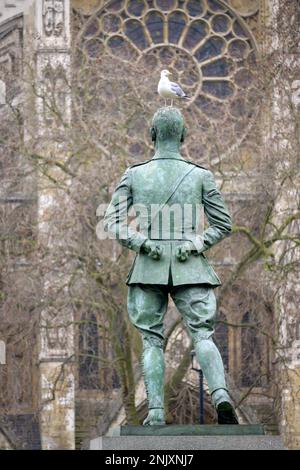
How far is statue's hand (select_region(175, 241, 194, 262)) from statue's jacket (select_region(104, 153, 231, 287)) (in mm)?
29

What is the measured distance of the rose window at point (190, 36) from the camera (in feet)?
97.1

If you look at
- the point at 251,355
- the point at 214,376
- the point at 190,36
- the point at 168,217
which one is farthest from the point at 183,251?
the point at 190,36

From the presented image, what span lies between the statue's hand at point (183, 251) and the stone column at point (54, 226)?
40.9 ft

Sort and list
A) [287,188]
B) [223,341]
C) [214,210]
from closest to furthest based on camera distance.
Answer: [214,210], [287,188], [223,341]

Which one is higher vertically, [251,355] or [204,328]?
[251,355]

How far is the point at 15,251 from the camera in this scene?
2225cm

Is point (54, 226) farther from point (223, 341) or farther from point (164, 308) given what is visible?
point (164, 308)

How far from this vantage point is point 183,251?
891 centimetres

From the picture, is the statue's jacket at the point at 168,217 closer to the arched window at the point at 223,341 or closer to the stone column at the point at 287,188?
the stone column at the point at 287,188

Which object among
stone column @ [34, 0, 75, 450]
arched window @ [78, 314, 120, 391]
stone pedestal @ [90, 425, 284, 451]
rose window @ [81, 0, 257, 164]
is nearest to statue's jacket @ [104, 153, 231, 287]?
stone pedestal @ [90, 425, 284, 451]

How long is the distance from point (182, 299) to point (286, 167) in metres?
13.2

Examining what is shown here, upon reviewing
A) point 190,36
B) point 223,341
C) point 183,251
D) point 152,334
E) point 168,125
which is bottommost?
point 152,334

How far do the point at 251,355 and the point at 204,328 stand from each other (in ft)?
50.2

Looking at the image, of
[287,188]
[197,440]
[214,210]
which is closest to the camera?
[197,440]
